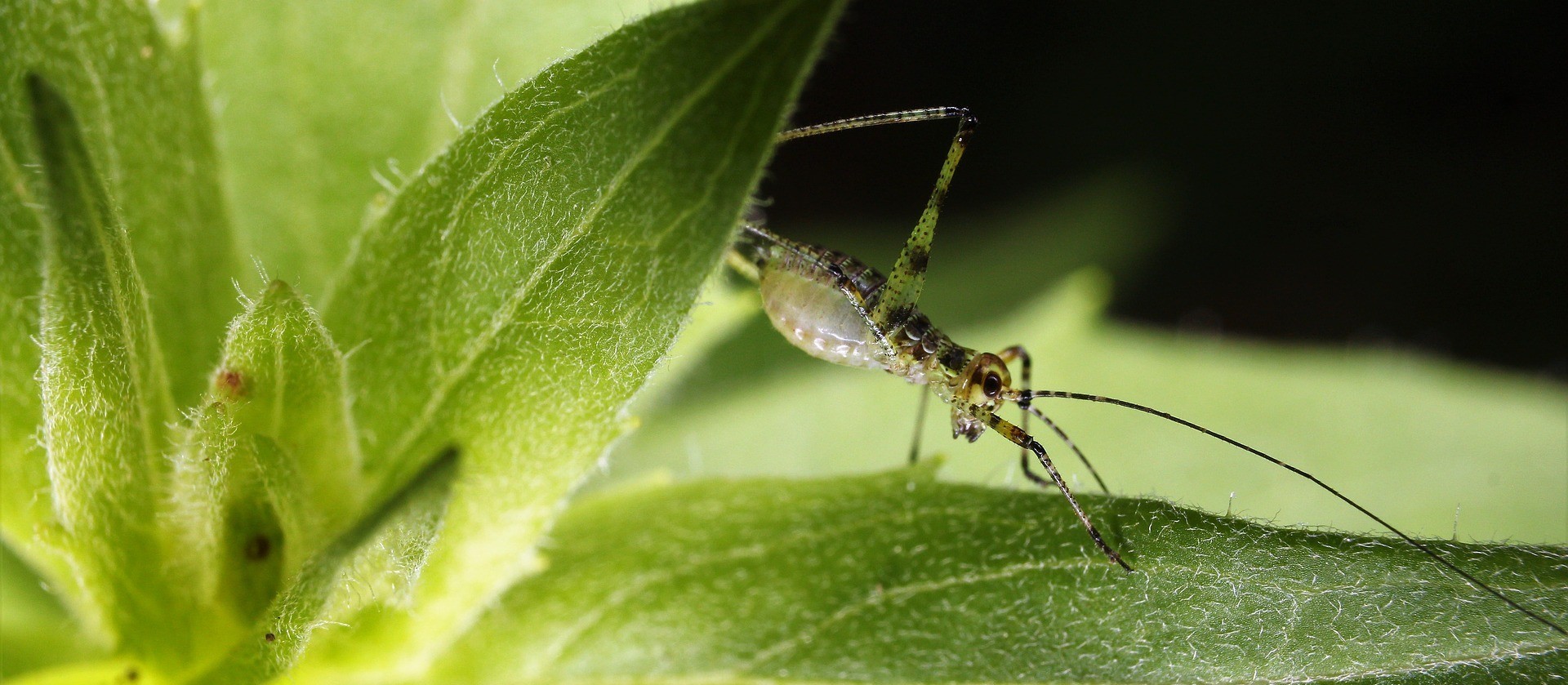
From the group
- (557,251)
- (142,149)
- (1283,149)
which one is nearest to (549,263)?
(557,251)

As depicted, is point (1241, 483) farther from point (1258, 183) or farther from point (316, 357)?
point (1258, 183)

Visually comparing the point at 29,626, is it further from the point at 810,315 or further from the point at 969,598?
the point at 810,315

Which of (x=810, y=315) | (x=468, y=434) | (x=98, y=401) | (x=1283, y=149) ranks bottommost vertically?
(x=468, y=434)

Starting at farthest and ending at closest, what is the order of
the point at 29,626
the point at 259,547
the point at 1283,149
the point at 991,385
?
the point at 1283,149
the point at 991,385
the point at 29,626
the point at 259,547

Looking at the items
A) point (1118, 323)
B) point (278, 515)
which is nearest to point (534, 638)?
point (278, 515)

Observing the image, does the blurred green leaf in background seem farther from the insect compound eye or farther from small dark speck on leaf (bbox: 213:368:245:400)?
the insect compound eye

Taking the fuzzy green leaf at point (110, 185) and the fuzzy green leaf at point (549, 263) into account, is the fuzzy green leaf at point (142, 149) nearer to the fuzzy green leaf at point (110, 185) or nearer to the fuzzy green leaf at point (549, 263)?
the fuzzy green leaf at point (110, 185)
